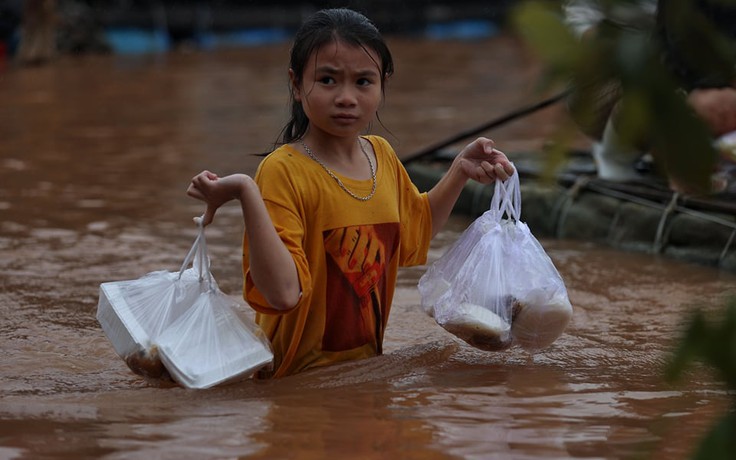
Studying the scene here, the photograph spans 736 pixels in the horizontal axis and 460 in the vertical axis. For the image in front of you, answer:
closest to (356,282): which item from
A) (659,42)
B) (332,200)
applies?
(332,200)

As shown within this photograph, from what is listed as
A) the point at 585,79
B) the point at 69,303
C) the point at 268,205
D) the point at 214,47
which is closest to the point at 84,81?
the point at 214,47

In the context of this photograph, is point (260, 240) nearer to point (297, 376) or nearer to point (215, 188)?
point (215, 188)

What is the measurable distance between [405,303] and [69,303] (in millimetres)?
1314

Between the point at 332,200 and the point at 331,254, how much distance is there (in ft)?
0.50

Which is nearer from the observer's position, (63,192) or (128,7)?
(63,192)

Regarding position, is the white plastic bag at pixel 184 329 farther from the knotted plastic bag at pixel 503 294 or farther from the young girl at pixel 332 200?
the knotted plastic bag at pixel 503 294

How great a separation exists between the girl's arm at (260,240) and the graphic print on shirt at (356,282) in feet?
0.95

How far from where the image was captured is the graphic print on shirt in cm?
329

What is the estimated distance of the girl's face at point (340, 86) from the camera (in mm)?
3189

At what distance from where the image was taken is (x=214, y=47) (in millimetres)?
24391

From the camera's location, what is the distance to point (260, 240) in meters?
2.96

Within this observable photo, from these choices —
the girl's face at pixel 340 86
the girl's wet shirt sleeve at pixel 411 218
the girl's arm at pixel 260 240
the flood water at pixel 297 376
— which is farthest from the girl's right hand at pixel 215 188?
the girl's wet shirt sleeve at pixel 411 218

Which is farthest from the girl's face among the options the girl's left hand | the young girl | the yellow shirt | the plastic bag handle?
the plastic bag handle

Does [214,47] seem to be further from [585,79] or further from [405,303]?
[585,79]
